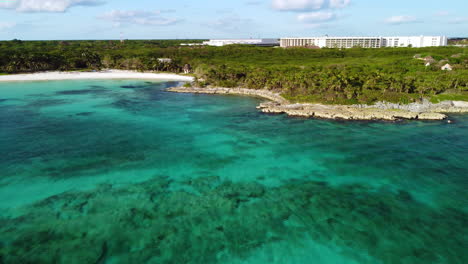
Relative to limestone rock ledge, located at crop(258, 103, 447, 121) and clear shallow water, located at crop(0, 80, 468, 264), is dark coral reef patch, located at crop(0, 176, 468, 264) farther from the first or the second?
limestone rock ledge, located at crop(258, 103, 447, 121)

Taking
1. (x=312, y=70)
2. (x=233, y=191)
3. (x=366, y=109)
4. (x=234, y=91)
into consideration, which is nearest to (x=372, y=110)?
(x=366, y=109)

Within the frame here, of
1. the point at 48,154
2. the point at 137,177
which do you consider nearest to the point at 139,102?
the point at 48,154

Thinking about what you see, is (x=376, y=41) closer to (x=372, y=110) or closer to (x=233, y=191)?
(x=372, y=110)

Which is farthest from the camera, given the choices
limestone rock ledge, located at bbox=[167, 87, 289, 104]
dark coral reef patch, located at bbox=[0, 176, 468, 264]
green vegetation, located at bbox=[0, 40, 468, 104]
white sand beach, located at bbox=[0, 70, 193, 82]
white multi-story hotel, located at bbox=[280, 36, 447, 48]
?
white multi-story hotel, located at bbox=[280, 36, 447, 48]

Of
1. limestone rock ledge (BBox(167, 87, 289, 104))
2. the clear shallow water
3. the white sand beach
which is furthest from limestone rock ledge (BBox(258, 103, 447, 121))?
the white sand beach

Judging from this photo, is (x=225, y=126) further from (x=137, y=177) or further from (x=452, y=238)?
(x=452, y=238)

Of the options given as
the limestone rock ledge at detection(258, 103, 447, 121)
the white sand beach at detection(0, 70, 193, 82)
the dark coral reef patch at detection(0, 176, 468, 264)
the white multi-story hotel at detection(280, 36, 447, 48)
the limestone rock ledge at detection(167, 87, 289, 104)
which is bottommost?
the dark coral reef patch at detection(0, 176, 468, 264)
